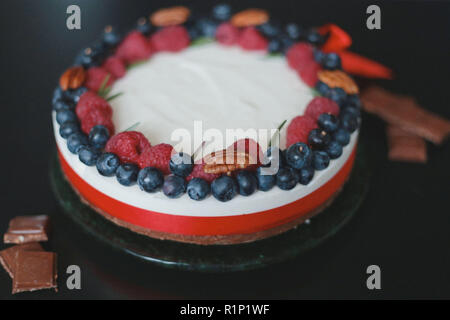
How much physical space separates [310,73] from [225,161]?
741mm

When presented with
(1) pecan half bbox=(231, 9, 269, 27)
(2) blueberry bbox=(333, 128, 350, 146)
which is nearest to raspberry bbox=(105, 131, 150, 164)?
(2) blueberry bbox=(333, 128, 350, 146)

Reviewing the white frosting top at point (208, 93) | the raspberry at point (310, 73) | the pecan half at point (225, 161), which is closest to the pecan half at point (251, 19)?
the white frosting top at point (208, 93)

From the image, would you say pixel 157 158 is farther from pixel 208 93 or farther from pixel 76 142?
pixel 208 93

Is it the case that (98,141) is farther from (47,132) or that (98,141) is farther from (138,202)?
(47,132)

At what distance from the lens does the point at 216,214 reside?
1.94m

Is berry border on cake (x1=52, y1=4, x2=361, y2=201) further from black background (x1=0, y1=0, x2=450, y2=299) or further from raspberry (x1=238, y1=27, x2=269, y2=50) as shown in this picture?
black background (x1=0, y1=0, x2=450, y2=299)

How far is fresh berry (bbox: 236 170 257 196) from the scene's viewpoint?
1.88 m

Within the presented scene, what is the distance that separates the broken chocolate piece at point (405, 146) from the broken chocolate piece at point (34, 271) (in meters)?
1.53

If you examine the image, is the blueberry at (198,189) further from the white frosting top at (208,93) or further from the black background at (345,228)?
the black background at (345,228)

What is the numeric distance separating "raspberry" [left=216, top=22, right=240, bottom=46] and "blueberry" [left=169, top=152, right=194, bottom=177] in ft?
3.05

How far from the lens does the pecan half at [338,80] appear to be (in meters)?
2.30

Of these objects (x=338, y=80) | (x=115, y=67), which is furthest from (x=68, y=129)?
(x=338, y=80)

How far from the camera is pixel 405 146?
2.59 metres

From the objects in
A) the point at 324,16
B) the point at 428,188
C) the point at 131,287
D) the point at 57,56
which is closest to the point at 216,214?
the point at 131,287
